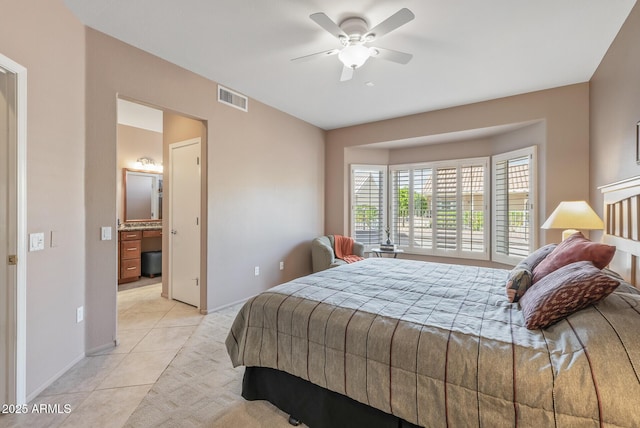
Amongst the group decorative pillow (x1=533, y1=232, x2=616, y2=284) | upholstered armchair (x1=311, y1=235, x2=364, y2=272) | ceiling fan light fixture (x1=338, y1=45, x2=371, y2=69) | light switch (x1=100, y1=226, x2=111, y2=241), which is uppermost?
ceiling fan light fixture (x1=338, y1=45, x2=371, y2=69)

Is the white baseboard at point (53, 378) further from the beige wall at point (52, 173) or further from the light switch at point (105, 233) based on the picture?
the light switch at point (105, 233)

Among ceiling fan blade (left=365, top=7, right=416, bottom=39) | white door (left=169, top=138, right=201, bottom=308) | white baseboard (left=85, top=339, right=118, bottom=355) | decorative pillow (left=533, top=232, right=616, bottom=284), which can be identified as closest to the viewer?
decorative pillow (left=533, top=232, right=616, bottom=284)

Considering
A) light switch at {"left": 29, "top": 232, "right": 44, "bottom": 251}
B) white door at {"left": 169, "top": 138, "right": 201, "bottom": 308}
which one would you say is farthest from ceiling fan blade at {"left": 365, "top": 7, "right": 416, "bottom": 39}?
light switch at {"left": 29, "top": 232, "right": 44, "bottom": 251}

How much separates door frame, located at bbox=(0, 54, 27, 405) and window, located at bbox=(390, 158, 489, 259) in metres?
4.84

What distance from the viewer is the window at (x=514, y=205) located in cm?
389

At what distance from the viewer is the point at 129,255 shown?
4906 mm

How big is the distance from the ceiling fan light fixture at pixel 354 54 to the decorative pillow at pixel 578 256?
80.8 inches

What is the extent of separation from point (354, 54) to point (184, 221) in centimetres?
302

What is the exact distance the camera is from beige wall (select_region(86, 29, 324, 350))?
2574 mm

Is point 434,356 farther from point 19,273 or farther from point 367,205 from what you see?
point 367,205

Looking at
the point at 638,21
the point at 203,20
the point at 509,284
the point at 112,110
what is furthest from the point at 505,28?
the point at 112,110

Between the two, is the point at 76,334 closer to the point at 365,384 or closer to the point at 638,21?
the point at 365,384

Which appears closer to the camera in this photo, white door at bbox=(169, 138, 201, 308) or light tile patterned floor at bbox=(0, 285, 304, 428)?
light tile patterned floor at bbox=(0, 285, 304, 428)

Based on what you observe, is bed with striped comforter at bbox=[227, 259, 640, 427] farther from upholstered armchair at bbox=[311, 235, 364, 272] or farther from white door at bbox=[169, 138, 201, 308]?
upholstered armchair at bbox=[311, 235, 364, 272]
